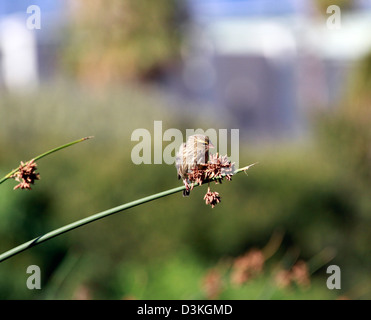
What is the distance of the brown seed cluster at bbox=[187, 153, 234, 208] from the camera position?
1.63 metres

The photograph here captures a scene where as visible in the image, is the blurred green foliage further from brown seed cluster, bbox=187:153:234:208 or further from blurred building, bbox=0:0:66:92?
blurred building, bbox=0:0:66:92

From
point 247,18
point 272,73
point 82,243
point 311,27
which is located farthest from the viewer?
point 247,18

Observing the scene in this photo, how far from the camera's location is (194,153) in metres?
1.99

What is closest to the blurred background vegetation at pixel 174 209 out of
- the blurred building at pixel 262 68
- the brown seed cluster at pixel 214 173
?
the brown seed cluster at pixel 214 173

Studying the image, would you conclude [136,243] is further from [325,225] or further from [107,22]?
[107,22]

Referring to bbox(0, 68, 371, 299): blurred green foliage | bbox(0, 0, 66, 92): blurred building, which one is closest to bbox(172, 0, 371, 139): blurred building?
bbox(0, 0, 66, 92): blurred building

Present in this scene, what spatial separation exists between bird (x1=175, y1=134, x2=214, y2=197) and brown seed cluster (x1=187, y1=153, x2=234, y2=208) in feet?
0.62

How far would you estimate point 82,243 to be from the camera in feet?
22.0

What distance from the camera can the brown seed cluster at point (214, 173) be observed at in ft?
5.36

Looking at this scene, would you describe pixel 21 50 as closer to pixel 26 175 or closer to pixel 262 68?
pixel 262 68

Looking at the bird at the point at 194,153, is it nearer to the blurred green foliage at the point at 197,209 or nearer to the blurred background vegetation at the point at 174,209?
the blurred background vegetation at the point at 174,209

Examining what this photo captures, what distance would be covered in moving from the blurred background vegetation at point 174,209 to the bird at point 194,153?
1.36m

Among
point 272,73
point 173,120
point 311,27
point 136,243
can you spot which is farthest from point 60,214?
point 272,73

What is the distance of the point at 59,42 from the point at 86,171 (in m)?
12.3
